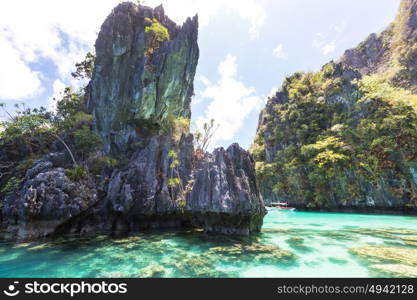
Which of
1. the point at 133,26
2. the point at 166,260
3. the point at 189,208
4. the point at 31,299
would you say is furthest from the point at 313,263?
the point at 133,26

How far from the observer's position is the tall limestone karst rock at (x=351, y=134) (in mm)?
26891

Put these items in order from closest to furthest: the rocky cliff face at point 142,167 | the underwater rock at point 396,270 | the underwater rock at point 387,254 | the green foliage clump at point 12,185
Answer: the underwater rock at point 396,270 → the underwater rock at point 387,254 → the rocky cliff face at point 142,167 → the green foliage clump at point 12,185

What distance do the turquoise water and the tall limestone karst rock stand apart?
1796 cm

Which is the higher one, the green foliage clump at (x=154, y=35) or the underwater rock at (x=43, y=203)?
the green foliage clump at (x=154, y=35)

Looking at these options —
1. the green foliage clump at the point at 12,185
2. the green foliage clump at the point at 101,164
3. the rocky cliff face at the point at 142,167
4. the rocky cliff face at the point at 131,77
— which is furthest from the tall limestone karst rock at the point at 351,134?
the green foliage clump at the point at 12,185

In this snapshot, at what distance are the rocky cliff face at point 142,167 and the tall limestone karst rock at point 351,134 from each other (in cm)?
2283

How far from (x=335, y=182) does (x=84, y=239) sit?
3425cm

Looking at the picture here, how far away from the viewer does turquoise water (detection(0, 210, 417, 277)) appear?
8.01 m

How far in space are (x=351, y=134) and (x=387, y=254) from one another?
26.2 meters

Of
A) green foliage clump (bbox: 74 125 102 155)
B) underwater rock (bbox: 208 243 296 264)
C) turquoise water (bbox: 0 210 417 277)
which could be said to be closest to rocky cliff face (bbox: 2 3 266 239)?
green foliage clump (bbox: 74 125 102 155)

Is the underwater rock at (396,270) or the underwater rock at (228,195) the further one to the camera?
the underwater rock at (228,195)

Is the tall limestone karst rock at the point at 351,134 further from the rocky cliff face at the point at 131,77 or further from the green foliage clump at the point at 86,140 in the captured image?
the green foliage clump at the point at 86,140

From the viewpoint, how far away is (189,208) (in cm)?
1442

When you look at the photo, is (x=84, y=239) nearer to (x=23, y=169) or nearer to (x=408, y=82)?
(x=23, y=169)
